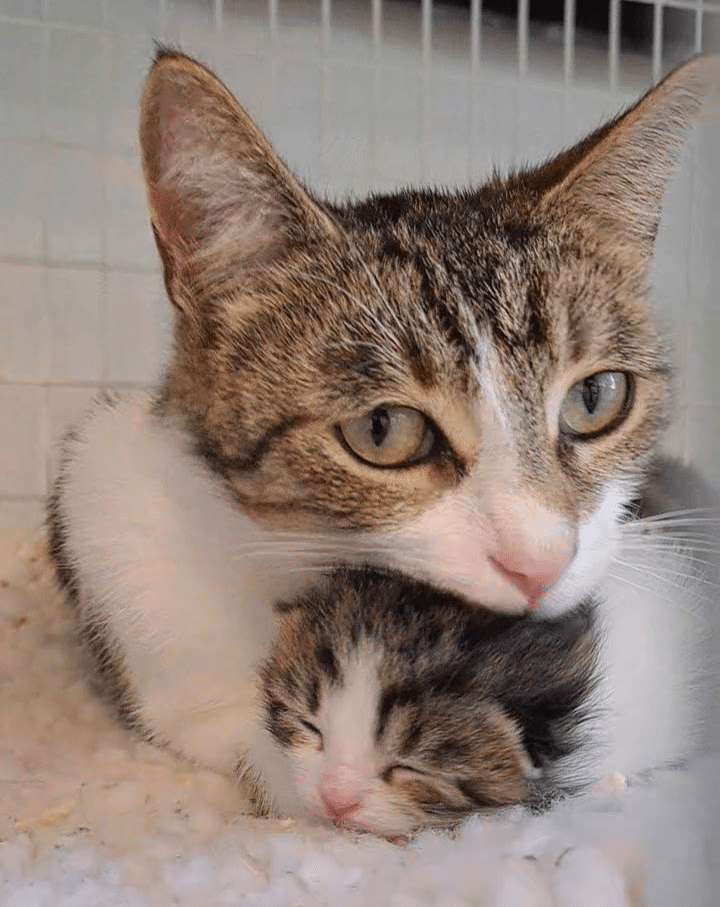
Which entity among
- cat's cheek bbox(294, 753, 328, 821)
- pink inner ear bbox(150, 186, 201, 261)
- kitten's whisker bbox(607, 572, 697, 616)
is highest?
pink inner ear bbox(150, 186, 201, 261)

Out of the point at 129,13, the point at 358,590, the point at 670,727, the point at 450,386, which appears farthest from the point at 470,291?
the point at 129,13

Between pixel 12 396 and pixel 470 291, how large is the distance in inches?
21.9

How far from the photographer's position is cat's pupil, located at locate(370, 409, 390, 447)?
2.43ft

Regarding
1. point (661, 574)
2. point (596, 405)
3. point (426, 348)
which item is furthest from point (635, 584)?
point (426, 348)

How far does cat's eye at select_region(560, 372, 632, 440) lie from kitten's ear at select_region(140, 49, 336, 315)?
235 millimetres

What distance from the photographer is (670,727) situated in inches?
27.9

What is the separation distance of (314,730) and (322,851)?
100 mm

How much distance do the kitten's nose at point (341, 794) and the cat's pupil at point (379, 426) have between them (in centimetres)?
23

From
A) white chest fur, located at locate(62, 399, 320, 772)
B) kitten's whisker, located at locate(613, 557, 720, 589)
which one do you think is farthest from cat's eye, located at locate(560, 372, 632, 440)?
white chest fur, located at locate(62, 399, 320, 772)

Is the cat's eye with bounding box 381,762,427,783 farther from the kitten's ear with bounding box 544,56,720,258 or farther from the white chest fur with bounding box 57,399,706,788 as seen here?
the kitten's ear with bounding box 544,56,720,258

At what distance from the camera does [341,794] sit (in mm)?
658

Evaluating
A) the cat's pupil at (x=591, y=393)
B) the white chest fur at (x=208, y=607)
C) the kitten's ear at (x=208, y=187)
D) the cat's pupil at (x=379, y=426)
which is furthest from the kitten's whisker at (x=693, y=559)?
the kitten's ear at (x=208, y=187)

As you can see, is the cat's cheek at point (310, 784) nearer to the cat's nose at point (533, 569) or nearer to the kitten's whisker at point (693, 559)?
the cat's nose at point (533, 569)

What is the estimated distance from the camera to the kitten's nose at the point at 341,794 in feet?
2.15
